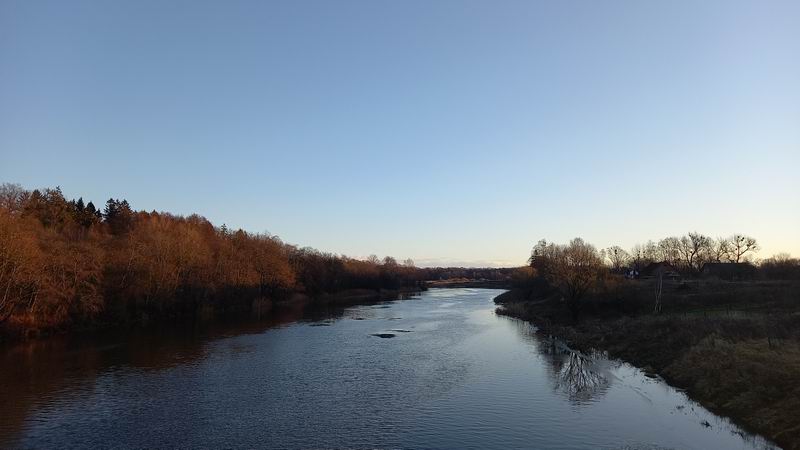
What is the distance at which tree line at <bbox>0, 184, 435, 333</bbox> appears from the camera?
46969 mm

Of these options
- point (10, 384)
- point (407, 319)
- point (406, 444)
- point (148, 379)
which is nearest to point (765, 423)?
point (406, 444)

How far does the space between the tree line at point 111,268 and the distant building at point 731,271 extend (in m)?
83.8

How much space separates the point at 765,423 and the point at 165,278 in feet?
216

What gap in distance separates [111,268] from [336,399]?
1855 inches

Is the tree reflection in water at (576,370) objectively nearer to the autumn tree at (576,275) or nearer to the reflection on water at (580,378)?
the reflection on water at (580,378)

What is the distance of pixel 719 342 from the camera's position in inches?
1259

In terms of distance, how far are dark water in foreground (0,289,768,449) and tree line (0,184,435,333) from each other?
619 cm

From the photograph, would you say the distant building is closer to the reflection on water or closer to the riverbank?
the riverbank

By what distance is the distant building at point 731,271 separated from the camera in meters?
87.5

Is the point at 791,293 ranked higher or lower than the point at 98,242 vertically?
lower

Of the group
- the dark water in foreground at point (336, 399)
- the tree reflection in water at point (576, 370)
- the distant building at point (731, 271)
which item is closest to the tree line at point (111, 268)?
the dark water in foreground at point (336, 399)

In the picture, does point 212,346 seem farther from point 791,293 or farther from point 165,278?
point 791,293

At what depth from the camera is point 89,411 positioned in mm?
24016

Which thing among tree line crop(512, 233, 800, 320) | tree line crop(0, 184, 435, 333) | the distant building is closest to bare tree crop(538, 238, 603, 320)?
tree line crop(512, 233, 800, 320)
